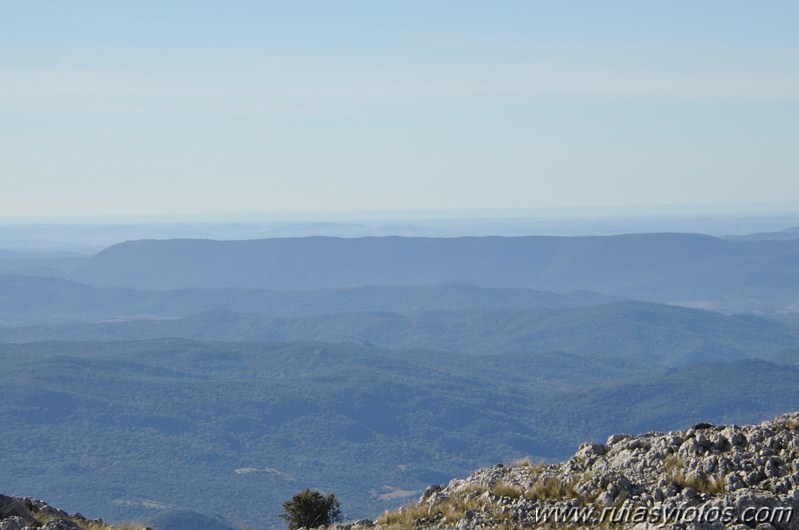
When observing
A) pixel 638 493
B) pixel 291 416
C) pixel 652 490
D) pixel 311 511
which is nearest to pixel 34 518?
pixel 311 511

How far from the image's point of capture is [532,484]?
1487 centimetres

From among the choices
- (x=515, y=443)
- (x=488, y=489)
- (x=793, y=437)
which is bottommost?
(x=515, y=443)

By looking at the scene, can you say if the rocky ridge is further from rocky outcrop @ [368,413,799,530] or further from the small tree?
the small tree

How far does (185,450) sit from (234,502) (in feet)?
96.7

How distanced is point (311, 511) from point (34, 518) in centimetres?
557

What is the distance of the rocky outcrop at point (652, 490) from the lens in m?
12.4

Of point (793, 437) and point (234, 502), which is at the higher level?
point (793, 437)

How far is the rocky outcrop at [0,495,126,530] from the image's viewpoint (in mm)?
13730

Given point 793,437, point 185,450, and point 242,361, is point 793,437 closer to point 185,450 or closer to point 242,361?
point 185,450

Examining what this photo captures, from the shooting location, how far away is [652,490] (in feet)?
44.4

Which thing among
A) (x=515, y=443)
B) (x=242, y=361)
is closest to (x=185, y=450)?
(x=515, y=443)

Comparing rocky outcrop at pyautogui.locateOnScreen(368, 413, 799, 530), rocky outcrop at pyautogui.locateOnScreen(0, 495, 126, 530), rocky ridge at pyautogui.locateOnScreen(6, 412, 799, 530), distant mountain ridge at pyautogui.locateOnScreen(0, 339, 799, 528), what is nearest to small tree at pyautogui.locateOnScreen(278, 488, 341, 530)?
rocky ridge at pyautogui.locateOnScreen(6, 412, 799, 530)

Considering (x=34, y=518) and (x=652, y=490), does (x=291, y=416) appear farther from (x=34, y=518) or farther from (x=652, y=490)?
(x=652, y=490)

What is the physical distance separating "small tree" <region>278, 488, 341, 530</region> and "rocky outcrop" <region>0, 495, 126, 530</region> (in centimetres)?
390
